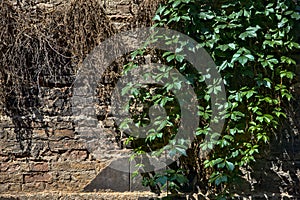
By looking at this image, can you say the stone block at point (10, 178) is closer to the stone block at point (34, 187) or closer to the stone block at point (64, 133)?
the stone block at point (34, 187)

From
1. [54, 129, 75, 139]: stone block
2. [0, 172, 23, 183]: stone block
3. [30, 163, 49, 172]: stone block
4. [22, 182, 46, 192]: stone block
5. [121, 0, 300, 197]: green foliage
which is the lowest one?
[22, 182, 46, 192]: stone block

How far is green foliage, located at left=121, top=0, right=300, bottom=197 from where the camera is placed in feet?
11.3

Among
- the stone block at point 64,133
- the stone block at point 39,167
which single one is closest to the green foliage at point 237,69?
the stone block at point 64,133

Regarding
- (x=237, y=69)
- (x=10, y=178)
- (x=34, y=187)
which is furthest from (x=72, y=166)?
(x=237, y=69)

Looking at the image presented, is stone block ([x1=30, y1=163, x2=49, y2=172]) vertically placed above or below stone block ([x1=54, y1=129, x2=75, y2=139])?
below

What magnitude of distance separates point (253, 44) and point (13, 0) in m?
2.21

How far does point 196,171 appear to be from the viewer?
12.2 ft

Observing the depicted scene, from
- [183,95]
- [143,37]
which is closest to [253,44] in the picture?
[183,95]

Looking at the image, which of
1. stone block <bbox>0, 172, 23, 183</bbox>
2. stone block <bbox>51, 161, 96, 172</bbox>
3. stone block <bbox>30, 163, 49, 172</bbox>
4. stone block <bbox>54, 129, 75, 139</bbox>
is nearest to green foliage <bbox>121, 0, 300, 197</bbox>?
stone block <bbox>51, 161, 96, 172</bbox>

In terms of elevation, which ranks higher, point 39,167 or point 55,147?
point 55,147

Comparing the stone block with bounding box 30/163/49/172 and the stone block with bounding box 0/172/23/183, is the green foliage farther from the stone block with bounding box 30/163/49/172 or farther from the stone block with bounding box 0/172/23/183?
the stone block with bounding box 0/172/23/183

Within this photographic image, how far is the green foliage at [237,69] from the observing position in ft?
11.3

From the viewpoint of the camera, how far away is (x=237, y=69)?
3.57 metres

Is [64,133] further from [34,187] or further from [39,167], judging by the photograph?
[34,187]
